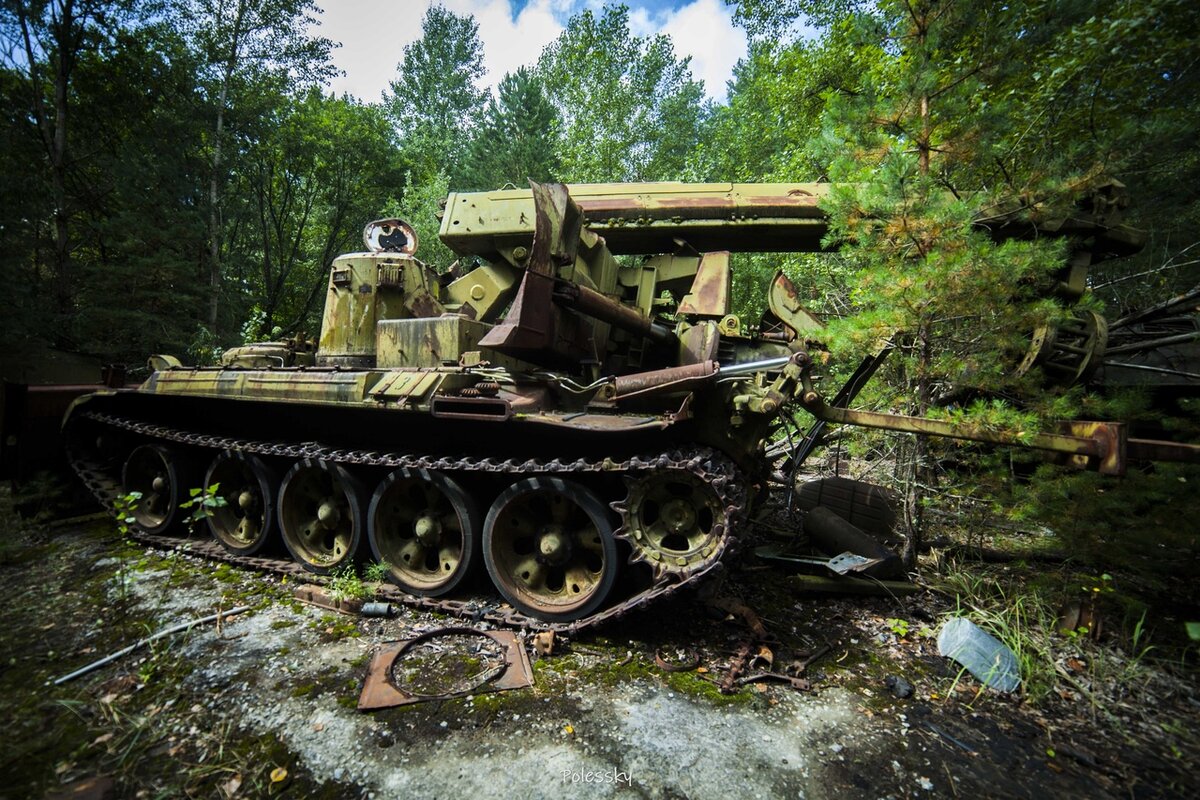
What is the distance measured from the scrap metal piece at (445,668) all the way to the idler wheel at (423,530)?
2.03 feet

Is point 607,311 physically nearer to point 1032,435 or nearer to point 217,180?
point 1032,435

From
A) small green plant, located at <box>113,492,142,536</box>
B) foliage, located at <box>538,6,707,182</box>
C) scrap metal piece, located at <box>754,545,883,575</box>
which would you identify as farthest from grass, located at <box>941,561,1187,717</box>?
foliage, located at <box>538,6,707,182</box>

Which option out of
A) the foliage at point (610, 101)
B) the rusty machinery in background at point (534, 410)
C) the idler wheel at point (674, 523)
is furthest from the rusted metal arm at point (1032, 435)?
the foliage at point (610, 101)

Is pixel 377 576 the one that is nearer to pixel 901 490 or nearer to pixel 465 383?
pixel 465 383

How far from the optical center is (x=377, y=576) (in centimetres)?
455

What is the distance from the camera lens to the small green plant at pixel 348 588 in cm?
432

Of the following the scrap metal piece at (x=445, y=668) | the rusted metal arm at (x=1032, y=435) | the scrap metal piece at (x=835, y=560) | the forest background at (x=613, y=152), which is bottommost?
the scrap metal piece at (x=445, y=668)

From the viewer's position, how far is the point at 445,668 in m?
3.43

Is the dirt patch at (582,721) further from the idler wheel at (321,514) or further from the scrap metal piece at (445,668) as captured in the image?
the idler wheel at (321,514)

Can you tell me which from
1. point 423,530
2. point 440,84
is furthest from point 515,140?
point 423,530

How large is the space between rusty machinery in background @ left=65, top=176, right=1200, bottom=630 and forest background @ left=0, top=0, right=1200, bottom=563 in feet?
1.99

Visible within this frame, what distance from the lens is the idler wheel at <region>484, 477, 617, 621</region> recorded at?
12.5 feet

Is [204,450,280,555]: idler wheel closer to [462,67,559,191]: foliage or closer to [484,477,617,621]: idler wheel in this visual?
[484,477,617,621]: idler wheel

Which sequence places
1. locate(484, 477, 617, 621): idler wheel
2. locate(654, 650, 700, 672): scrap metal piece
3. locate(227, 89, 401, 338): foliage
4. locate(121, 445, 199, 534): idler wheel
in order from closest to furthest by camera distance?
locate(654, 650, 700, 672): scrap metal piece
locate(484, 477, 617, 621): idler wheel
locate(121, 445, 199, 534): idler wheel
locate(227, 89, 401, 338): foliage
